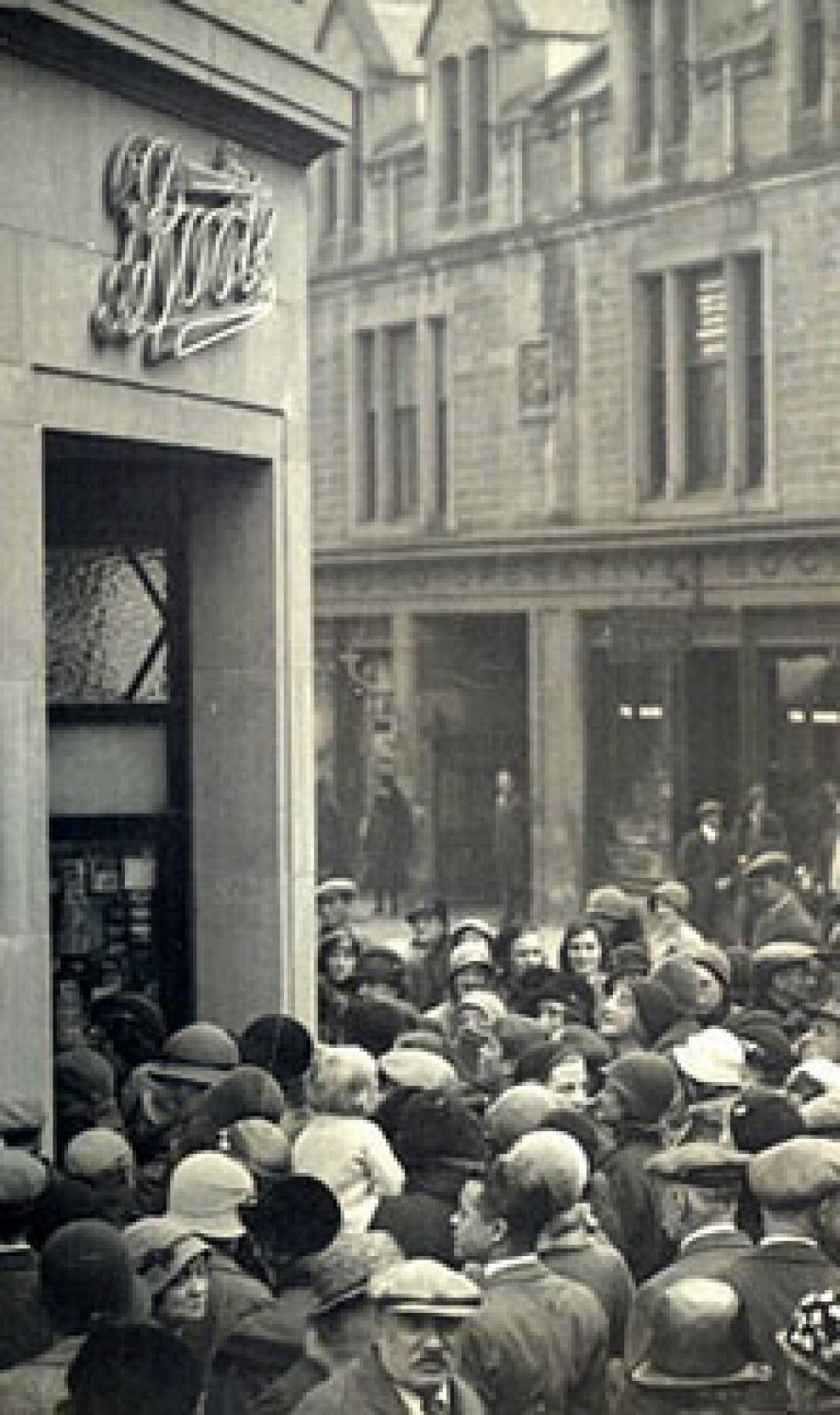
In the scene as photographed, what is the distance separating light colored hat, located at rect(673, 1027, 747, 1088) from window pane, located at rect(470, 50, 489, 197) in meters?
11.5

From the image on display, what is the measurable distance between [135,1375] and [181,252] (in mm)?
6030

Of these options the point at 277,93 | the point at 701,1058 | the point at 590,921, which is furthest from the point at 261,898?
the point at 701,1058

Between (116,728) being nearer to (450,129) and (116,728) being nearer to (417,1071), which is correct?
(417,1071)

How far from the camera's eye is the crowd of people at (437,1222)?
238 inches

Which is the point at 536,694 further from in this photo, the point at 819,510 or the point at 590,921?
the point at 590,921

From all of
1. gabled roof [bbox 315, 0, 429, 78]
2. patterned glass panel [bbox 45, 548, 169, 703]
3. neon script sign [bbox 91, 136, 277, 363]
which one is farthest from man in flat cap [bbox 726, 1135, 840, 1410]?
gabled roof [bbox 315, 0, 429, 78]

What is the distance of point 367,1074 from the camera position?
319 inches

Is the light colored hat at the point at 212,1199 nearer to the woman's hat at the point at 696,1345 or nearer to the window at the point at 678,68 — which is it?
the woman's hat at the point at 696,1345

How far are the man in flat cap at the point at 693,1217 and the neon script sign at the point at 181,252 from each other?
4.49 m

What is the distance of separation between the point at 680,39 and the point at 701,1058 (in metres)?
11.9

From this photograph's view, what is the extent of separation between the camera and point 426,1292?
5859mm

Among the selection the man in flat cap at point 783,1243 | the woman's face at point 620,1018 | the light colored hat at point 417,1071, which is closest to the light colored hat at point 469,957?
the woman's face at point 620,1018

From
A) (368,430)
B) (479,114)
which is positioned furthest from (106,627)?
(479,114)

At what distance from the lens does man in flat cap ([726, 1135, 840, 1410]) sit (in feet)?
20.8
